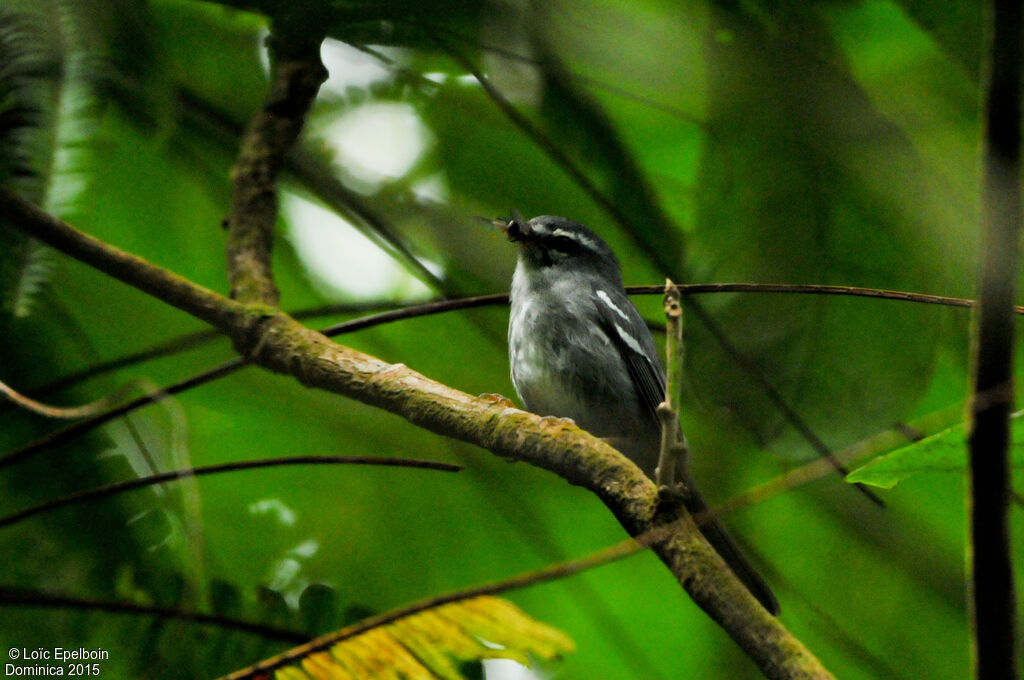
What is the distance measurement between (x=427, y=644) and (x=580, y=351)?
71.2 inches

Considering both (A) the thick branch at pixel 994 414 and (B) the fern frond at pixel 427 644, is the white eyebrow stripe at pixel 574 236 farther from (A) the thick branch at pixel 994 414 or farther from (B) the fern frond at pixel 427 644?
(A) the thick branch at pixel 994 414

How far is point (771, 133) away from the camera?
2418mm

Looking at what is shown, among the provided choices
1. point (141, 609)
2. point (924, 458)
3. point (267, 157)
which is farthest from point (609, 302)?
point (924, 458)

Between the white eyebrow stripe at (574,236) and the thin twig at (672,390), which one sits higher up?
the white eyebrow stripe at (574,236)

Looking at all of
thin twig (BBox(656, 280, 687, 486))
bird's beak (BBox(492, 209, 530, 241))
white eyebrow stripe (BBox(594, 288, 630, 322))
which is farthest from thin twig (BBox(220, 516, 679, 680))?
white eyebrow stripe (BBox(594, 288, 630, 322))

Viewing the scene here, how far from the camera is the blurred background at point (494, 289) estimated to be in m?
2.10

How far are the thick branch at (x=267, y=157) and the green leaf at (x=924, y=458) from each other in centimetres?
159

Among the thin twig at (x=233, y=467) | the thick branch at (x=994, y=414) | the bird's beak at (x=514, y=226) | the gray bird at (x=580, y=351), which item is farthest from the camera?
the gray bird at (x=580, y=351)

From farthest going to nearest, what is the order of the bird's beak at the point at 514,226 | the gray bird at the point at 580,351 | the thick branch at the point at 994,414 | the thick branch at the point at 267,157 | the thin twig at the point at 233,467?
the gray bird at the point at 580,351, the bird's beak at the point at 514,226, the thick branch at the point at 267,157, the thin twig at the point at 233,467, the thick branch at the point at 994,414

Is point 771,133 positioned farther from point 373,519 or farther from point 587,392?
point 373,519

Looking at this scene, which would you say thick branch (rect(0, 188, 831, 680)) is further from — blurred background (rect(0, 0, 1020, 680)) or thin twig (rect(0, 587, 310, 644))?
thin twig (rect(0, 587, 310, 644))

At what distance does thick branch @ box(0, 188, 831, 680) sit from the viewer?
4.01 ft

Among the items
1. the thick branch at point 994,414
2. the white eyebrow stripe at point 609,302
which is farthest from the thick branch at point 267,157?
the thick branch at point 994,414

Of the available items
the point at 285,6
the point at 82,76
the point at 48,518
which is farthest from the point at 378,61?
the point at 48,518
